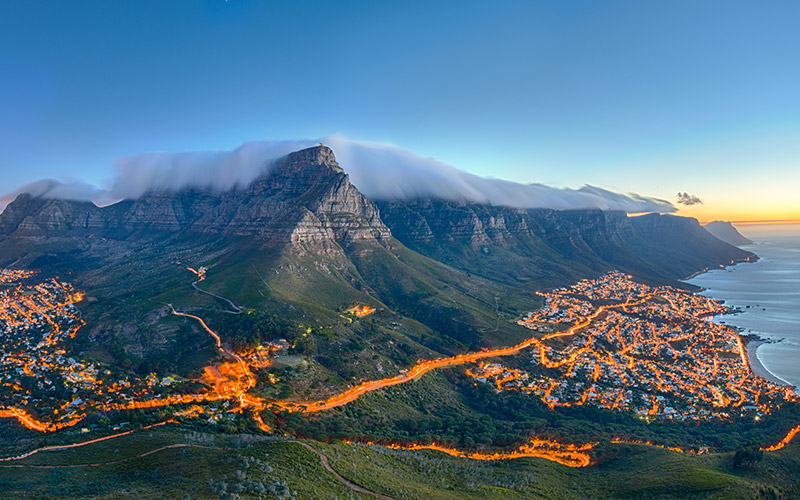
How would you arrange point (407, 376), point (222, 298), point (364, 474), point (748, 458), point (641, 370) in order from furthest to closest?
1. point (222, 298)
2. point (641, 370)
3. point (407, 376)
4. point (748, 458)
5. point (364, 474)

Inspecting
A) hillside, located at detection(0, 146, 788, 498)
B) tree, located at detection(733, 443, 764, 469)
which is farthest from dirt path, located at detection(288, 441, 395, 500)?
tree, located at detection(733, 443, 764, 469)

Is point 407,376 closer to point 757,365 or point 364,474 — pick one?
point 364,474

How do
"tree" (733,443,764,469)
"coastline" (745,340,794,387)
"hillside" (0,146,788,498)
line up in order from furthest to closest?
1. "coastline" (745,340,794,387)
2. "hillside" (0,146,788,498)
3. "tree" (733,443,764,469)

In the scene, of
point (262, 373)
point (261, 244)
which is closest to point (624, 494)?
point (262, 373)

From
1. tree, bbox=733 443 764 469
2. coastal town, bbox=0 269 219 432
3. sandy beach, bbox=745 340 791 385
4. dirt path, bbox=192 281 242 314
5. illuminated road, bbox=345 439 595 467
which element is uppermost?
dirt path, bbox=192 281 242 314

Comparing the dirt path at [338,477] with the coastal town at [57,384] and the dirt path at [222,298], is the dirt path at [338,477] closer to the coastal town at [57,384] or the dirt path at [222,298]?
the coastal town at [57,384]

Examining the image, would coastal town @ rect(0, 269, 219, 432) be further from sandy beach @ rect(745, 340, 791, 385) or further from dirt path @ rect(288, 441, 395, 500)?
sandy beach @ rect(745, 340, 791, 385)

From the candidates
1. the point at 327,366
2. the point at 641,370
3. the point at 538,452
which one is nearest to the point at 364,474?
the point at 538,452

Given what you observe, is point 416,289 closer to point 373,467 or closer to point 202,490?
point 373,467

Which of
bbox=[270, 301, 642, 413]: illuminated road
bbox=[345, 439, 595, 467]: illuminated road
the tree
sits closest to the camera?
the tree
